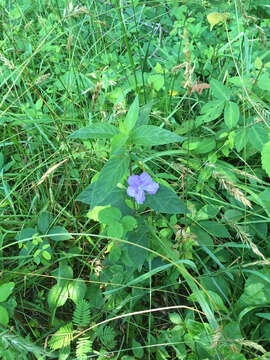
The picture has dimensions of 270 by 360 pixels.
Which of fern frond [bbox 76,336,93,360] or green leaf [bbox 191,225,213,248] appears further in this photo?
green leaf [bbox 191,225,213,248]

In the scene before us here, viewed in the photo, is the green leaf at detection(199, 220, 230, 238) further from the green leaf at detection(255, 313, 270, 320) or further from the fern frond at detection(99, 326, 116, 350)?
the fern frond at detection(99, 326, 116, 350)

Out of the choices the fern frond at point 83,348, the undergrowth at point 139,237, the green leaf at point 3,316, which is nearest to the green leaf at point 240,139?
the undergrowth at point 139,237

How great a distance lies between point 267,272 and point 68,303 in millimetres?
871

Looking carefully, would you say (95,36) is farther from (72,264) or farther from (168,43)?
(72,264)

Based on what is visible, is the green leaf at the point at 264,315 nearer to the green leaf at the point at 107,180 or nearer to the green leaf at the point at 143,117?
the green leaf at the point at 107,180

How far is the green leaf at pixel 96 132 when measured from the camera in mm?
1092

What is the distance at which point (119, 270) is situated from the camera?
4.56ft

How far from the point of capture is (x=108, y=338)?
1.29 m

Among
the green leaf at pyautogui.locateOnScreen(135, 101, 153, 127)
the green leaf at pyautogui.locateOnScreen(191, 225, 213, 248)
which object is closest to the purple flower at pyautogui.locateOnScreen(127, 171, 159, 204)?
the green leaf at pyautogui.locateOnScreen(135, 101, 153, 127)

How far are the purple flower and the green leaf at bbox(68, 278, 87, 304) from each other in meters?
0.49

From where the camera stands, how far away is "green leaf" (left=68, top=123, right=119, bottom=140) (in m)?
1.09

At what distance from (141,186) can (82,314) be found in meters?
0.59

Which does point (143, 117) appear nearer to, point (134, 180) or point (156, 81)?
point (134, 180)

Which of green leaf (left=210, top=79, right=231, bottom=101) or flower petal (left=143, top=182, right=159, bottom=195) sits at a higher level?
green leaf (left=210, top=79, right=231, bottom=101)
